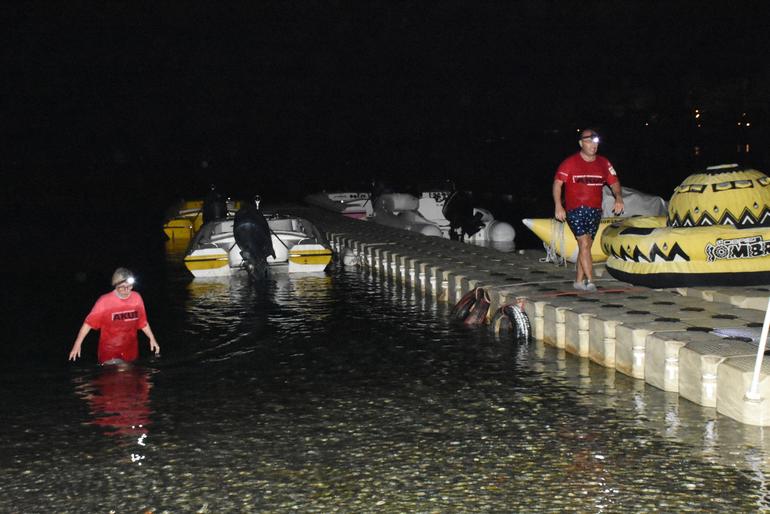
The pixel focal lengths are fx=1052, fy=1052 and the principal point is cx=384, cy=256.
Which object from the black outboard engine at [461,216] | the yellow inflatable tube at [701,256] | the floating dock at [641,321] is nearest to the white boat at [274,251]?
the floating dock at [641,321]

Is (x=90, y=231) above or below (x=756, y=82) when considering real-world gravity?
below

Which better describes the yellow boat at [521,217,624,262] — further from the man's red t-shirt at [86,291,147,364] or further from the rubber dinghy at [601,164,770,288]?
the man's red t-shirt at [86,291,147,364]

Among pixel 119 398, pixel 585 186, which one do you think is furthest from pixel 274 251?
pixel 119 398

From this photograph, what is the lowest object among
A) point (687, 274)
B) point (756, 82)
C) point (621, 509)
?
point (621, 509)

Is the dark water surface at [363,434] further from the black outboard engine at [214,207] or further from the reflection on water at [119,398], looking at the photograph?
the black outboard engine at [214,207]

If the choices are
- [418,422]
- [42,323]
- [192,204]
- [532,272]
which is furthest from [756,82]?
[418,422]

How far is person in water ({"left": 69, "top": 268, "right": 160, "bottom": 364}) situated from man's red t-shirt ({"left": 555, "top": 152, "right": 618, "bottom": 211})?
17.6ft

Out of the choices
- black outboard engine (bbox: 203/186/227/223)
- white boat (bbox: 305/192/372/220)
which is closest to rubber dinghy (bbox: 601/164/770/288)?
black outboard engine (bbox: 203/186/227/223)

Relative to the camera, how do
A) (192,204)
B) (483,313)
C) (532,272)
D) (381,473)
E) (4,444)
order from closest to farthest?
1. (381,473)
2. (4,444)
3. (483,313)
4. (532,272)
5. (192,204)

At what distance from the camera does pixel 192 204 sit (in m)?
35.2

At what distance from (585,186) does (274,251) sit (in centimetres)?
1017

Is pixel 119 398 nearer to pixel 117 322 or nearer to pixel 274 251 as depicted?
pixel 117 322

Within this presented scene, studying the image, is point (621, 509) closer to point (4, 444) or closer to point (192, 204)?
point (4, 444)

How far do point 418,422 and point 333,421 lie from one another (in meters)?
0.75
